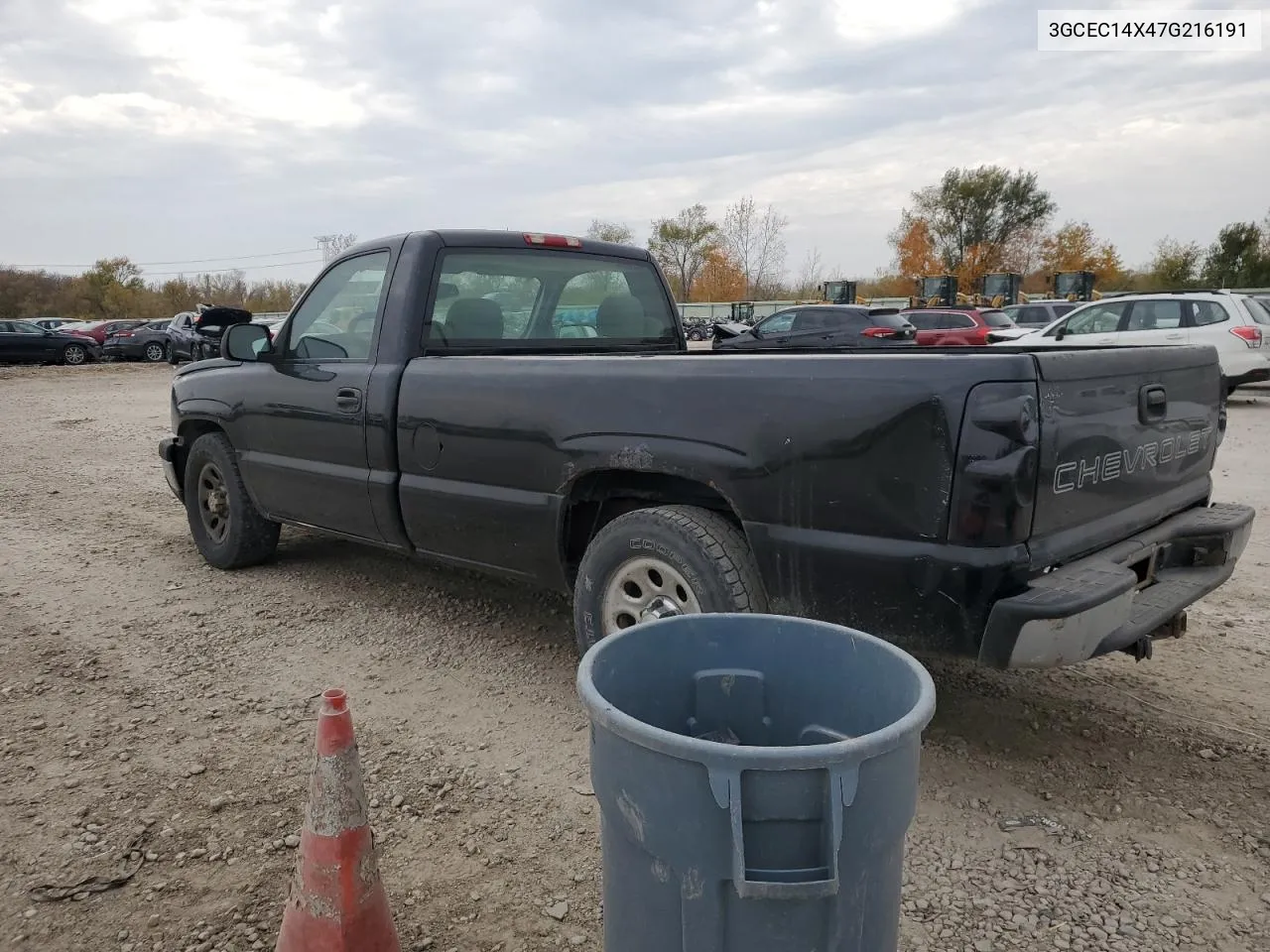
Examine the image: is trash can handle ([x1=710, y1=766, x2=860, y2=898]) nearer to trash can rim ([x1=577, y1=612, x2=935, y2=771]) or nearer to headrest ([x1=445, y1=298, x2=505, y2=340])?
trash can rim ([x1=577, y1=612, x2=935, y2=771])

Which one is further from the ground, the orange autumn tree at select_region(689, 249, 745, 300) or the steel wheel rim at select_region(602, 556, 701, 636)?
the orange autumn tree at select_region(689, 249, 745, 300)

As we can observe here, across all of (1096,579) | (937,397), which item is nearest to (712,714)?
(937,397)

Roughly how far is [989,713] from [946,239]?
60588mm

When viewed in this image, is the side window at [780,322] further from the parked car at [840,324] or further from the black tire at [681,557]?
the black tire at [681,557]

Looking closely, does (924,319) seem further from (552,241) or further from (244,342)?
(244,342)

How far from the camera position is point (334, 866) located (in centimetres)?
201

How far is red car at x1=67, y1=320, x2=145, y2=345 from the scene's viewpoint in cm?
2903

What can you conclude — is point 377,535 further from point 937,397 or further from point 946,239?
point 946,239

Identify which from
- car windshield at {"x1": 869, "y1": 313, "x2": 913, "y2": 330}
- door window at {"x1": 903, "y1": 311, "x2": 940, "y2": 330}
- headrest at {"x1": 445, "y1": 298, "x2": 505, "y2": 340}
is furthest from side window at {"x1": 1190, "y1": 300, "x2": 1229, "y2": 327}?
→ headrest at {"x1": 445, "y1": 298, "x2": 505, "y2": 340}

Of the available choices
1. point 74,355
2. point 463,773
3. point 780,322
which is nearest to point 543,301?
point 463,773

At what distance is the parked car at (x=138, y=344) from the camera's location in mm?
27703

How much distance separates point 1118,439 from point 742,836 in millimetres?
1987

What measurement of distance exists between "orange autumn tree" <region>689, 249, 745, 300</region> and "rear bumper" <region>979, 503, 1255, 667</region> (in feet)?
195

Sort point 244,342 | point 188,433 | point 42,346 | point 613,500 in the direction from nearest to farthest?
point 613,500 < point 244,342 < point 188,433 < point 42,346
